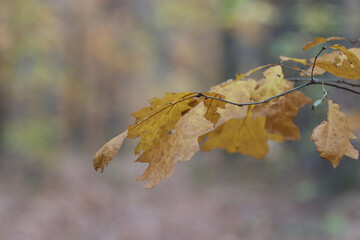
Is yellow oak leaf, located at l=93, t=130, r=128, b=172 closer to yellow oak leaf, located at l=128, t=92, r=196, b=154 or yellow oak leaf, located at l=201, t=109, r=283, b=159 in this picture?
yellow oak leaf, located at l=128, t=92, r=196, b=154

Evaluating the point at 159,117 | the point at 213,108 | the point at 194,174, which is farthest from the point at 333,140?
the point at 194,174

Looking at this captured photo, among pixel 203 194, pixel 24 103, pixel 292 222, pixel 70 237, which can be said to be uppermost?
pixel 24 103

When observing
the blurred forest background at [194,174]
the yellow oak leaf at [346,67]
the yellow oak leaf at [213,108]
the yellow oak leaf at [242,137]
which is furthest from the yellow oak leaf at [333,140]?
the blurred forest background at [194,174]

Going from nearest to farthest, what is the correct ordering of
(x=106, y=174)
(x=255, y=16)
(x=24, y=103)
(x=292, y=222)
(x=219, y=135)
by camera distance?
(x=219, y=135)
(x=292, y=222)
(x=255, y=16)
(x=24, y=103)
(x=106, y=174)

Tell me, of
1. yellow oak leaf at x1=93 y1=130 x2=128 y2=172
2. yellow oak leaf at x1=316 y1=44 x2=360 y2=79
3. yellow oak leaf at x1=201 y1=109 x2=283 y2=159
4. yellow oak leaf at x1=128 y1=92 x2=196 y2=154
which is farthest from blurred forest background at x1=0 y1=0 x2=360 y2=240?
yellow oak leaf at x1=93 y1=130 x2=128 y2=172

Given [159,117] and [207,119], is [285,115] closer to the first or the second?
[207,119]

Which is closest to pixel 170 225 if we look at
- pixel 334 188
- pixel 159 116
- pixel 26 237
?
pixel 26 237

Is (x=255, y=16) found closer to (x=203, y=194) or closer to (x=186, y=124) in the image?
(x=203, y=194)
